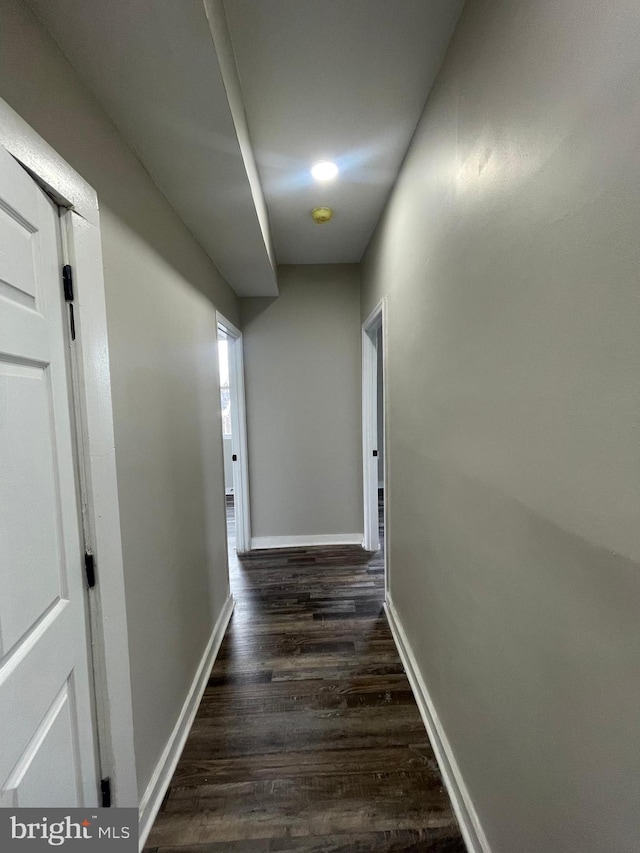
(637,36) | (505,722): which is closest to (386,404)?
(505,722)

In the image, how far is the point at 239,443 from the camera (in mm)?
3211

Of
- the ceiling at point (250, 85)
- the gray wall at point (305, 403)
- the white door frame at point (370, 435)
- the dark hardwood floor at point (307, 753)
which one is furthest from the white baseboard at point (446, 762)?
the ceiling at point (250, 85)

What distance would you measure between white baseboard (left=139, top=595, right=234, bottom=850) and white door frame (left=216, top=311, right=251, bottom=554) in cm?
122

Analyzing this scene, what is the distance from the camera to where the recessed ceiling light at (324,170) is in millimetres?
1727

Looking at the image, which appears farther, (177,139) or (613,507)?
(177,139)

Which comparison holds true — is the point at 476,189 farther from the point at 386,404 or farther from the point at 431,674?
the point at 431,674

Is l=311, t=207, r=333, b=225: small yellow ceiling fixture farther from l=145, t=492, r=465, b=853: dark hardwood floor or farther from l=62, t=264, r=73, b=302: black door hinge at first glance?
l=145, t=492, r=465, b=853: dark hardwood floor

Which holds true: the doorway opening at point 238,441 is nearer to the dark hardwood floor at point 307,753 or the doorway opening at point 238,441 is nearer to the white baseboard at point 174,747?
the dark hardwood floor at point 307,753

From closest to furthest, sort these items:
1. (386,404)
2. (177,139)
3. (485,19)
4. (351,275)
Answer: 1. (485,19)
2. (177,139)
3. (386,404)
4. (351,275)

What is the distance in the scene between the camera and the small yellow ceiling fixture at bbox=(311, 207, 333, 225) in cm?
214

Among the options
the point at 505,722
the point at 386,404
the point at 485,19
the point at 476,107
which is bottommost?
the point at 505,722

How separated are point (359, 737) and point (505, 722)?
0.86m

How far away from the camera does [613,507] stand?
57cm

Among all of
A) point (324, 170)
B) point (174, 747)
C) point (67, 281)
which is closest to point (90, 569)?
point (67, 281)
